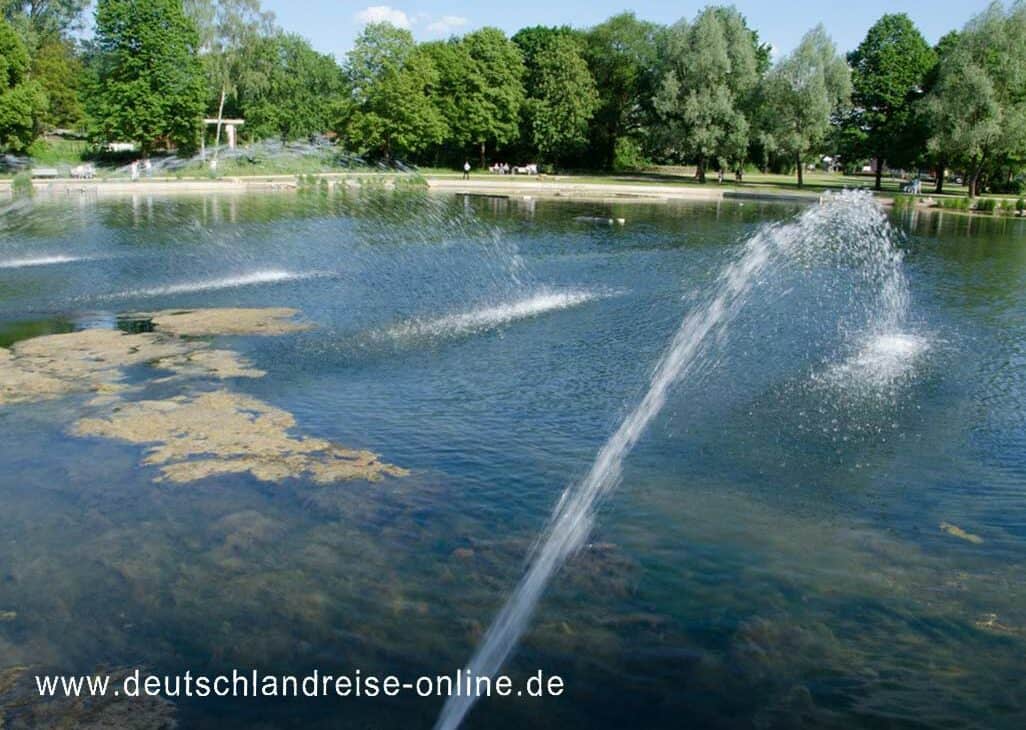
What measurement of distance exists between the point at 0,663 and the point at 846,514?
1068 centimetres

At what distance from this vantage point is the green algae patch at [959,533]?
11761 millimetres

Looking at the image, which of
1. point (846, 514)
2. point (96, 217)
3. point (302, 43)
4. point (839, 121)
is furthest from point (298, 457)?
point (302, 43)

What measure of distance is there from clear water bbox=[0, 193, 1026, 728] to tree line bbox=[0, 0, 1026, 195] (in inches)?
2023

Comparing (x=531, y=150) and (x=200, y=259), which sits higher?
(x=531, y=150)

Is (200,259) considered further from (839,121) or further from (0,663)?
(839,121)

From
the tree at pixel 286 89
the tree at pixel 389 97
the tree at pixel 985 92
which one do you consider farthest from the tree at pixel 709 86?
the tree at pixel 286 89

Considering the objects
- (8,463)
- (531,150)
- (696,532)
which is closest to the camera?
(696,532)

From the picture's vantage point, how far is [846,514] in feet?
40.8

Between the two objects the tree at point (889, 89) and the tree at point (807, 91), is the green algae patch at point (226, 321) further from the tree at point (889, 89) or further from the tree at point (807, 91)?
the tree at point (889, 89)

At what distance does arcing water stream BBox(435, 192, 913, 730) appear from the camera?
952 cm

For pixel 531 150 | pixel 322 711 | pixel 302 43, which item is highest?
pixel 302 43

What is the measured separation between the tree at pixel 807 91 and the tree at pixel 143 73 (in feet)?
169

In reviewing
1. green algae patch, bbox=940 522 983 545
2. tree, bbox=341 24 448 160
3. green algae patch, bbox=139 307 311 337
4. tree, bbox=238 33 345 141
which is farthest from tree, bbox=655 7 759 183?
green algae patch, bbox=940 522 983 545

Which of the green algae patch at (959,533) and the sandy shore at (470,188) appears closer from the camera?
the green algae patch at (959,533)
